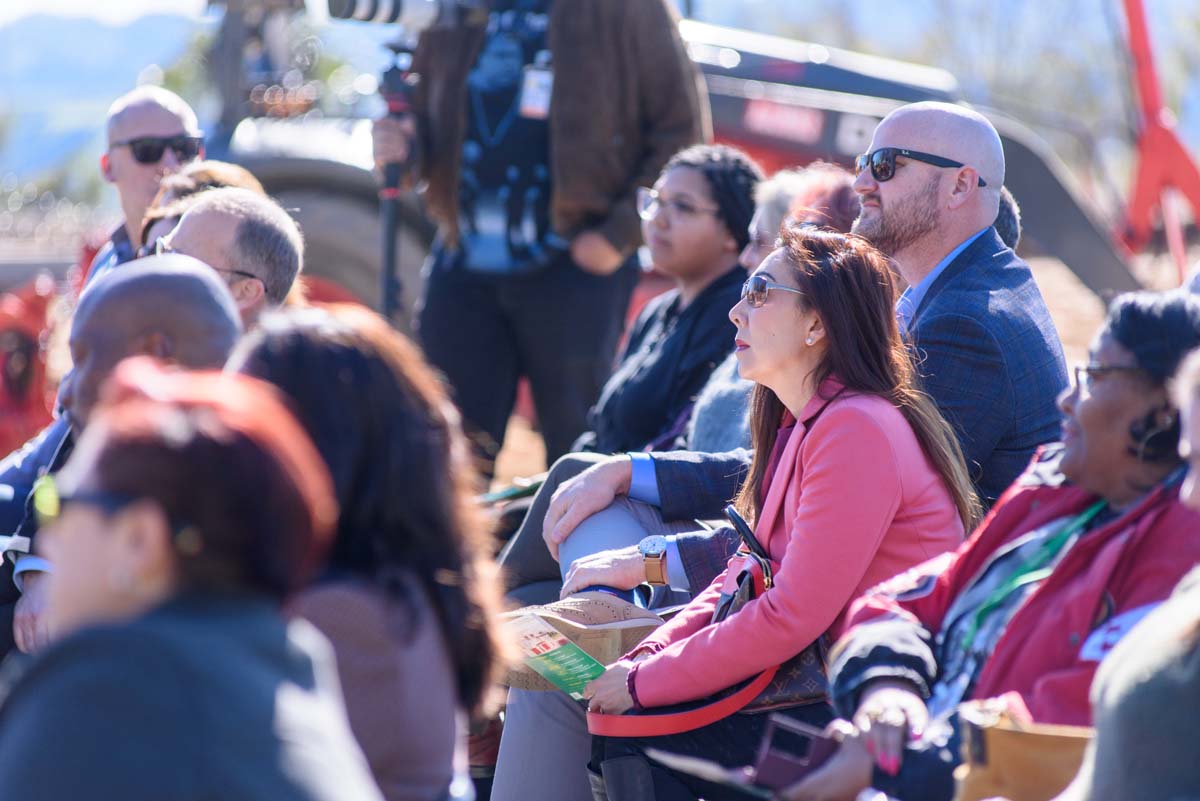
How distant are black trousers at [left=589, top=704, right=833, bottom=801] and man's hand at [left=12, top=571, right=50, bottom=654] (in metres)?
1.15

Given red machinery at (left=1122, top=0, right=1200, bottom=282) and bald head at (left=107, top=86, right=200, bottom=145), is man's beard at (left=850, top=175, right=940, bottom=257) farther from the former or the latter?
red machinery at (left=1122, top=0, right=1200, bottom=282)

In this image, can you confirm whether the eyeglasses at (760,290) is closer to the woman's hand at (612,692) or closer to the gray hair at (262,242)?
the woman's hand at (612,692)

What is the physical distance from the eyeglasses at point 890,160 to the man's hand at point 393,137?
1.80 meters

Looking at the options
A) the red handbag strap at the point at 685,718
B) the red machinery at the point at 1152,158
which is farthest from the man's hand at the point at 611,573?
the red machinery at the point at 1152,158

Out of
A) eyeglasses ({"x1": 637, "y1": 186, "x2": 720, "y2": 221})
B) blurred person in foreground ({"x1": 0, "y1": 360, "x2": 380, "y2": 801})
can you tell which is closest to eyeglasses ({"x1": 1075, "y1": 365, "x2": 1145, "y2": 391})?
blurred person in foreground ({"x1": 0, "y1": 360, "x2": 380, "y2": 801})

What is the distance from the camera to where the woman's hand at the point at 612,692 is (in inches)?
101

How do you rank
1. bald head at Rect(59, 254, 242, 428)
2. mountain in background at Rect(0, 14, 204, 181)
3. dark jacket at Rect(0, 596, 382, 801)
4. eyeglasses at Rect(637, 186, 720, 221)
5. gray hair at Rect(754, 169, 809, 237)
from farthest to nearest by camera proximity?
mountain in background at Rect(0, 14, 204, 181), eyeglasses at Rect(637, 186, 720, 221), gray hair at Rect(754, 169, 809, 237), bald head at Rect(59, 254, 242, 428), dark jacket at Rect(0, 596, 382, 801)

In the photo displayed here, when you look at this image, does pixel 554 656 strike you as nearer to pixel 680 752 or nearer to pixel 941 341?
pixel 680 752

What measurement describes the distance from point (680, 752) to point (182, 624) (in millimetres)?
1362

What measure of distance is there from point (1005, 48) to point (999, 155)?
1233 inches

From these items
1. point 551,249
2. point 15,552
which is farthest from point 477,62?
point 15,552

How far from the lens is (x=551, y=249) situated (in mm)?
4449

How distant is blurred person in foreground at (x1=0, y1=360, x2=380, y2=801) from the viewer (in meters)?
1.27

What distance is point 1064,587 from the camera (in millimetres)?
1957
